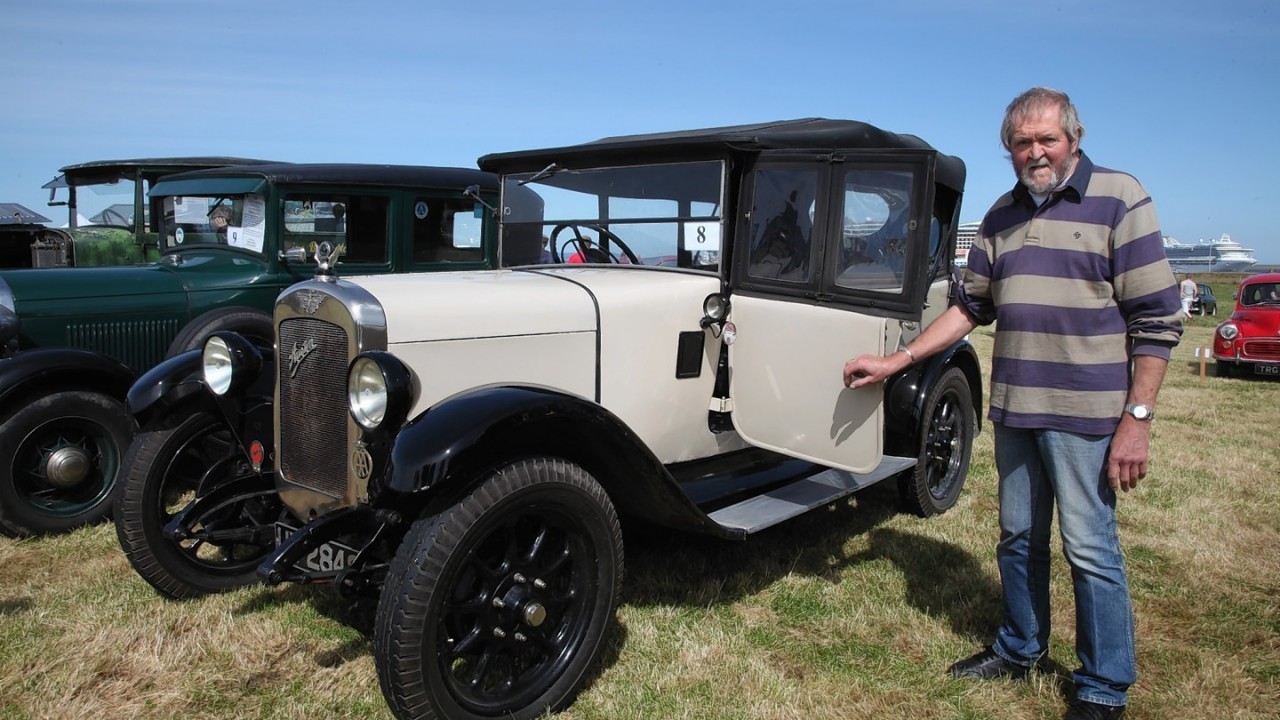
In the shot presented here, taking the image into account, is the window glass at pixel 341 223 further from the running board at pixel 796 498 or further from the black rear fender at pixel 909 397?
the black rear fender at pixel 909 397

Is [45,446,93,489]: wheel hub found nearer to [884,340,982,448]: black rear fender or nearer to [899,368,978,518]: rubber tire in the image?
[884,340,982,448]: black rear fender

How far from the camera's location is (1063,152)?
2449mm

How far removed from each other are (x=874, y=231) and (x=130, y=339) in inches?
173

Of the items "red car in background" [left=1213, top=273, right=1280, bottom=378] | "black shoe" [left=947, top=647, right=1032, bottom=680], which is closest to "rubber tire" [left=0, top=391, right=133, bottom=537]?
"black shoe" [left=947, top=647, right=1032, bottom=680]

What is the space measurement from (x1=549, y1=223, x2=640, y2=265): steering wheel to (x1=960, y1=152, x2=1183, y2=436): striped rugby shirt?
1696mm

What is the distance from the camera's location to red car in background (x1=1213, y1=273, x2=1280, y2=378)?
35.9ft

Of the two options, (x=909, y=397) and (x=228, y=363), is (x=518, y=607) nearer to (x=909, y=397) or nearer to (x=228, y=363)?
(x=228, y=363)

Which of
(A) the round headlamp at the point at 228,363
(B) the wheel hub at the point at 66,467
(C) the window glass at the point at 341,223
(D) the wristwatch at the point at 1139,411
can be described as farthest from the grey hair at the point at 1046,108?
(B) the wheel hub at the point at 66,467

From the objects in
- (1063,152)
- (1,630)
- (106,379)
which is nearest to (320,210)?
(106,379)

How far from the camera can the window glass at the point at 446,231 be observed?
5902 millimetres

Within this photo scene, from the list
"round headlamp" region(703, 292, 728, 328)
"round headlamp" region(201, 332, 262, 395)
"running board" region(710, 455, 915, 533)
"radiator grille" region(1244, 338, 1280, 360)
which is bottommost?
"running board" region(710, 455, 915, 533)

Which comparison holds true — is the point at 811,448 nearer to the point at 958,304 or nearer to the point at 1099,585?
the point at 958,304

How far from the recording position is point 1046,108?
2.44m

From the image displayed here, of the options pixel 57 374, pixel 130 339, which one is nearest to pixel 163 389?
pixel 57 374
